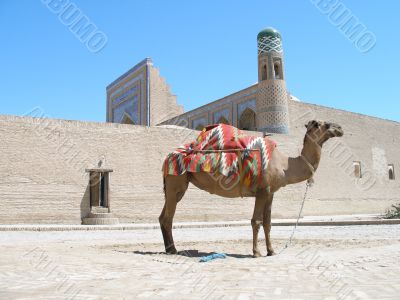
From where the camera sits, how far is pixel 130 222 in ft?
Result: 59.4

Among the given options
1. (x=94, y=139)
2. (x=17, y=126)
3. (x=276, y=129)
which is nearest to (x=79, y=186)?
(x=94, y=139)

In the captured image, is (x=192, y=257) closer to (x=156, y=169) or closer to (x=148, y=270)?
(x=148, y=270)

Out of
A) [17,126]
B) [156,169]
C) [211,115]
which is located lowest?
[156,169]

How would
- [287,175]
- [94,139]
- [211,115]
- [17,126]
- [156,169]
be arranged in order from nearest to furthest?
[287,175] < [17,126] < [94,139] < [156,169] < [211,115]

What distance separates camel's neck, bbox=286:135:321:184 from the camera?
6.29 m

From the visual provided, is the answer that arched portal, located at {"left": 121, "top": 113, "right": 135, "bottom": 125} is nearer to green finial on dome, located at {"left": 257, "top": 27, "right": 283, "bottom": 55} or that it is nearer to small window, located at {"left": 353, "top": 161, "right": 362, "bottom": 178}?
green finial on dome, located at {"left": 257, "top": 27, "right": 283, "bottom": 55}

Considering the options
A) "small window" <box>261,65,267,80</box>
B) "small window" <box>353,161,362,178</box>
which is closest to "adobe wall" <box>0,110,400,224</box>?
"small window" <box>261,65,267,80</box>

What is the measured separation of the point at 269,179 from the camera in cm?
606

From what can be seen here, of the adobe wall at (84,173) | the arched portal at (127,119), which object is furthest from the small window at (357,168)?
the arched portal at (127,119)

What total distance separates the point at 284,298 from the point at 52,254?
3833 millimetres

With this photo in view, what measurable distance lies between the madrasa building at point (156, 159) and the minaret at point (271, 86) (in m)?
0.05

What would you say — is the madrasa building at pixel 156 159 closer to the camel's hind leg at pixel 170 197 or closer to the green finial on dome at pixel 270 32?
the green finial on dome at pixel 270 32

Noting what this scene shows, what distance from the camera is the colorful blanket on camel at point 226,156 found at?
19.8 ft

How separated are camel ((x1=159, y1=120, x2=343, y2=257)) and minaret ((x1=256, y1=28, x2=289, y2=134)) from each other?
17.3 m
